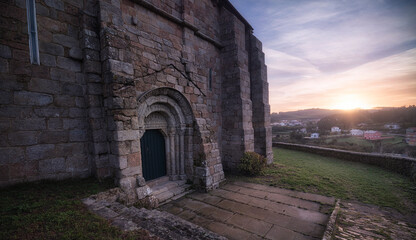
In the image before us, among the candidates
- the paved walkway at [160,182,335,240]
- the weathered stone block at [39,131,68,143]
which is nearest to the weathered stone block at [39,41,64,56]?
the weathered stone block at [39,131,68,143]

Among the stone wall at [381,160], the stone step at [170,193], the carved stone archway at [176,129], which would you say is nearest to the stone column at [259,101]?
the carved stone archway at [176,129]

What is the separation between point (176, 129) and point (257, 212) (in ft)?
12.1

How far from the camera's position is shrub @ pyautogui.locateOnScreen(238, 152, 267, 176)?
23.6 feet

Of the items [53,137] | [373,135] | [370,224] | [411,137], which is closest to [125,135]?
[53,137]

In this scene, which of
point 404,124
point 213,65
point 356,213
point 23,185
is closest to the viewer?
point 23,185

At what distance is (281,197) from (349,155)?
26.9ft

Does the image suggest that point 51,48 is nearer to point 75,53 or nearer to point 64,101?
point 75,53

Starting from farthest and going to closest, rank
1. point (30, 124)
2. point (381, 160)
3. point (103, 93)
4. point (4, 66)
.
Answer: point (381, 160), point (103, 93), point (30, 124), point (4, 66)

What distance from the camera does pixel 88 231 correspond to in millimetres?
2094

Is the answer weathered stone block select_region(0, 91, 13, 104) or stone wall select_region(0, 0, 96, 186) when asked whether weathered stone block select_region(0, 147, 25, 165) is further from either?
weathered stone block select_region(0, 91, 13, 104)

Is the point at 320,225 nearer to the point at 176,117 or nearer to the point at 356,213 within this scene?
the point at 356,213

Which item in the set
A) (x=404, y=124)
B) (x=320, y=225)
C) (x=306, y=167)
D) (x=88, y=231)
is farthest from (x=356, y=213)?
(x=404, y=124)

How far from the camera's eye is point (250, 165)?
7.14m

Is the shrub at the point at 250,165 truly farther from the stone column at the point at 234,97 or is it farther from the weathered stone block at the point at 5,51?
the weathered stone block at the point at 5,51
